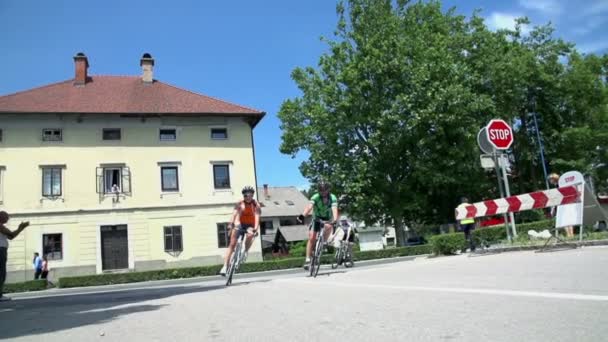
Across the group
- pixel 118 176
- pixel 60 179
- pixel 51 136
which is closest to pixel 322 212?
pixel 118 176

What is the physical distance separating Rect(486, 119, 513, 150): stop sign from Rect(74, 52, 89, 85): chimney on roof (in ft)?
107

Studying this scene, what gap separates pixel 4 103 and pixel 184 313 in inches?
1334

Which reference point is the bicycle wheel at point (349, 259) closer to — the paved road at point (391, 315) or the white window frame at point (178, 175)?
the paved road at point (391, 315)

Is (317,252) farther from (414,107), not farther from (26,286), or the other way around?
(414,107)

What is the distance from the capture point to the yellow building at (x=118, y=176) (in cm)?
3195

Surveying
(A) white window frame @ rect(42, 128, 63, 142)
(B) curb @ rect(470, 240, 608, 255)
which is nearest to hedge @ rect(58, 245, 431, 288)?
(A) white window frame @ rect(42, 128, 63, 142)

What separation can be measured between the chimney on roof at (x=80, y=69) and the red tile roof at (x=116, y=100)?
1.48ft

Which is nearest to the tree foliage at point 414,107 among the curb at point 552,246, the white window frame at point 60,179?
the white window frame at point 60,179

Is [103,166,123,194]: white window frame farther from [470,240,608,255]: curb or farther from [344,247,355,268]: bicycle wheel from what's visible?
[470,240,608,255]: curb

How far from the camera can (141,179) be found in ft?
112

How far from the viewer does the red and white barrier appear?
33.4 feet

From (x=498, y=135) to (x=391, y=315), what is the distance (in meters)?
10.7

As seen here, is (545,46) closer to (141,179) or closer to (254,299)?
(141,179)

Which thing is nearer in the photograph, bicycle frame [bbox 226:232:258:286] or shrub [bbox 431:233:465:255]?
bicycle frame [bbox 226:232:258:286]
